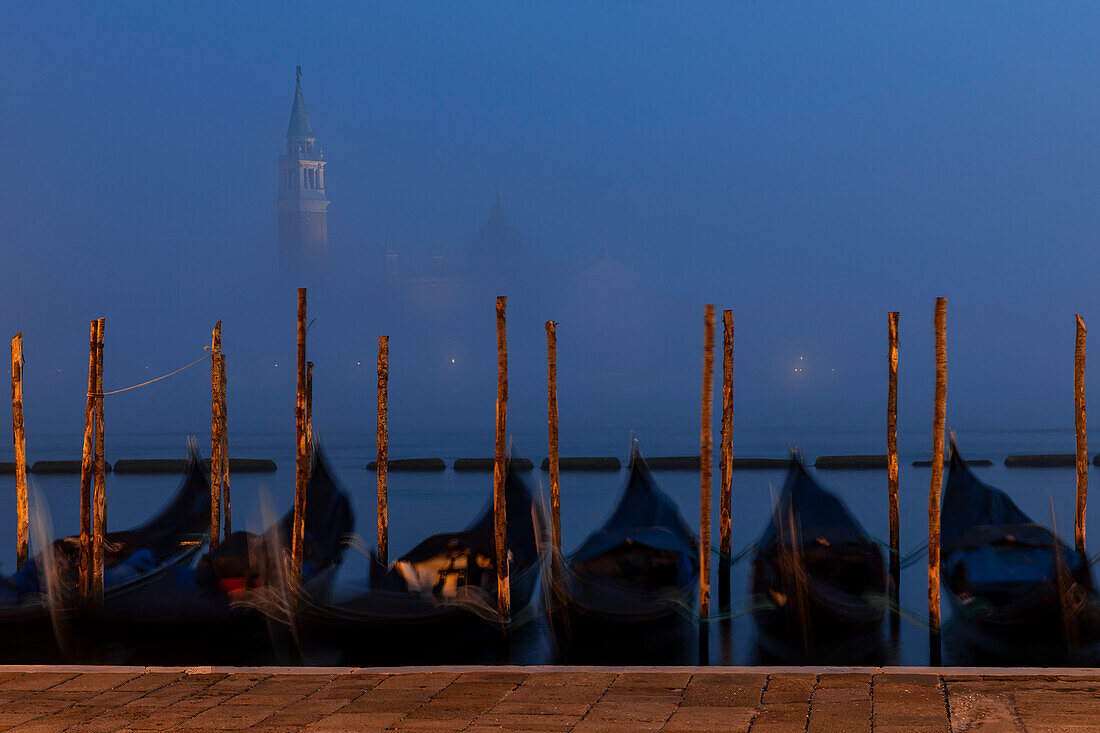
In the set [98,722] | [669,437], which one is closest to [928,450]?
[669,437]

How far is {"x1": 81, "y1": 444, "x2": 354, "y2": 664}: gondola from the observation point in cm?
Answer: 752

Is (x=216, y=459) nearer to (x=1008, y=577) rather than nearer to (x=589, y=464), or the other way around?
(x=1008, y=577)

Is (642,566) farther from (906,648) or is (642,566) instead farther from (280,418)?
(280,418)

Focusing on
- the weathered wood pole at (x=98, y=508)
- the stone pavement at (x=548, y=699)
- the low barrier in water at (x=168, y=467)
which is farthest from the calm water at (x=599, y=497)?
the stone pavement at (x=548, y=699)

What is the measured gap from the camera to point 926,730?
4.43 m

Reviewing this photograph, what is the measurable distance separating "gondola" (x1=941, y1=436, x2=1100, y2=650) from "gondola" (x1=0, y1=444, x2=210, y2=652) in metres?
6.14

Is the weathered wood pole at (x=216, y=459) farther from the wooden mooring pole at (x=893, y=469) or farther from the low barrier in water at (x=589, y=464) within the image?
the low barrier in water at (x=589, y=464)

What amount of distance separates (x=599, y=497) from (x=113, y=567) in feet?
40.9

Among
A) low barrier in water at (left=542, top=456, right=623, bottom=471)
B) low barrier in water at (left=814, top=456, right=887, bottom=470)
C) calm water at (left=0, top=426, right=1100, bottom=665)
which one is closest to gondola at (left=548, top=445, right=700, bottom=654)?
calm water at (left=0, top=426, right=1100, bottom=665)

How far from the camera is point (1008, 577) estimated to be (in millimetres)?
8250

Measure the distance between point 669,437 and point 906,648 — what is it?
36.3m

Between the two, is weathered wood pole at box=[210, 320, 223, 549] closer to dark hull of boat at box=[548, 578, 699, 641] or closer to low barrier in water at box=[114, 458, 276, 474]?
dark hull of boat at box=[548, 578, 699, 641]

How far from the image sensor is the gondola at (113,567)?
7.79 m

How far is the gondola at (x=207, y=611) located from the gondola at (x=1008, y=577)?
4801 millimetres
